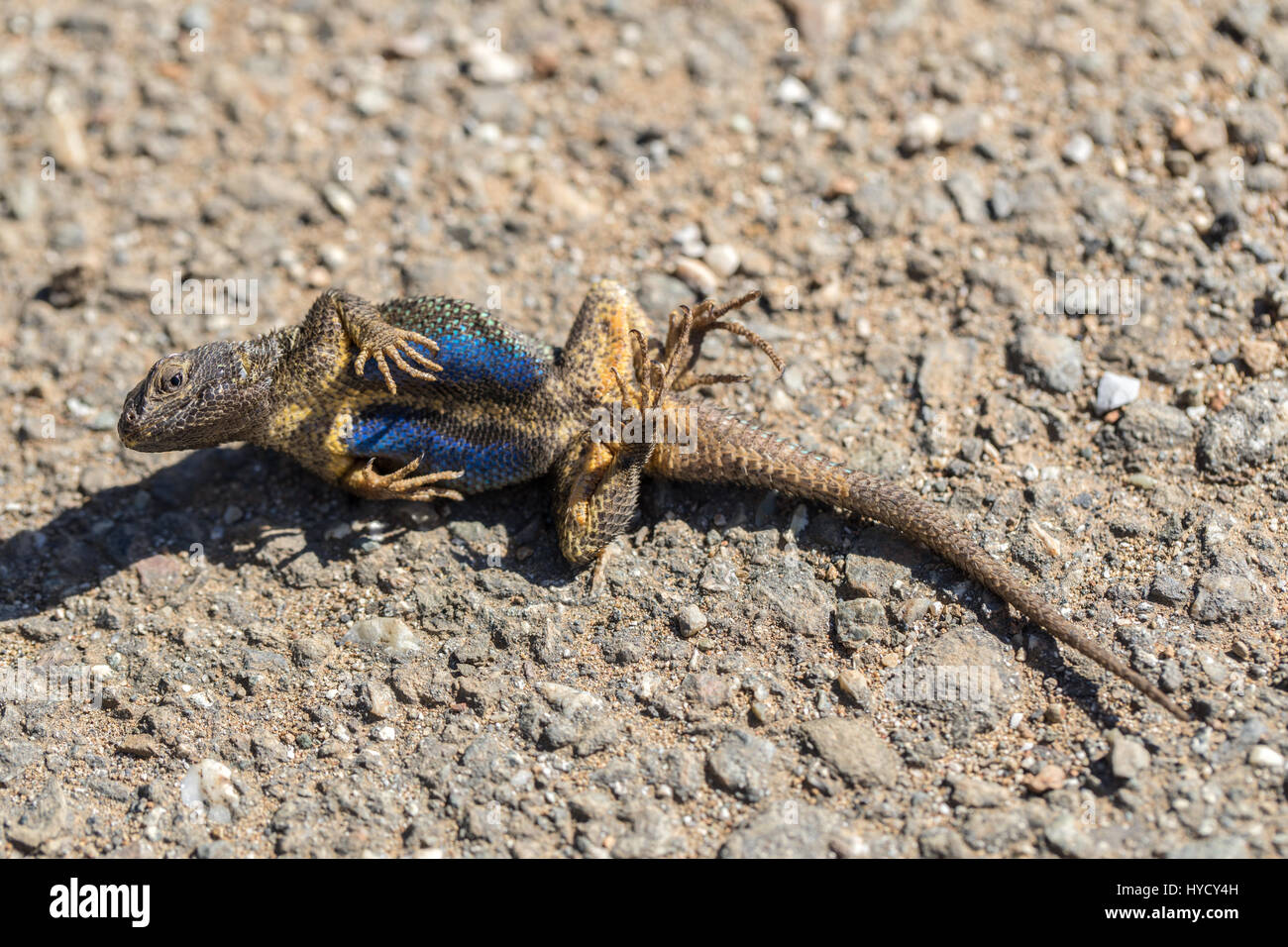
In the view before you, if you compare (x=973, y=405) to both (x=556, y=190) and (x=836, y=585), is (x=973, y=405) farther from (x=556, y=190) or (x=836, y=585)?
(x=556, y=190)

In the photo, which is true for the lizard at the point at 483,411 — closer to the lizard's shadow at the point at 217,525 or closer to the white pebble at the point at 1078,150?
the lizard's shadow at the point at 217,525

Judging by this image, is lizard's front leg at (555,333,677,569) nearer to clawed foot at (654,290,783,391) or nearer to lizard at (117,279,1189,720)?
lizard at (117,279,1189,720)

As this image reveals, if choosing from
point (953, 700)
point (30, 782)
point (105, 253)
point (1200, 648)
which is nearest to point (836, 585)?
point (953, 700)

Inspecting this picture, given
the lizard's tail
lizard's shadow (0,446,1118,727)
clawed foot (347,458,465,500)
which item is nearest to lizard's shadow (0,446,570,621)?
lizard's shadow (0,446,1118,727)

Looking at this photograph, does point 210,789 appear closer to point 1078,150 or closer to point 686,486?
point 686,486

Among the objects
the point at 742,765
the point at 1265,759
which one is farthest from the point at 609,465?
the point at 1265,759
